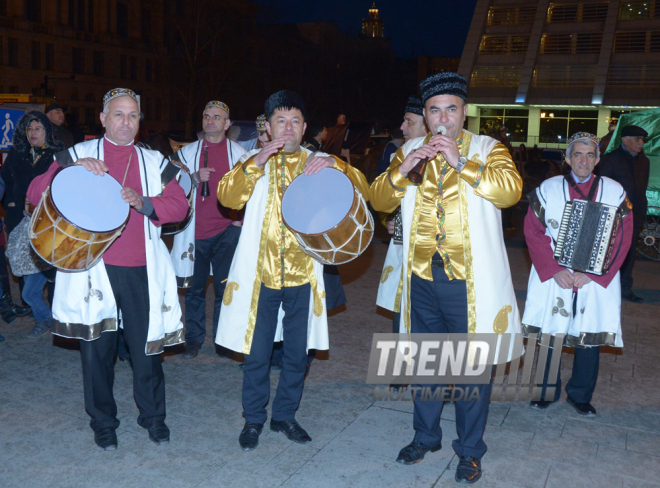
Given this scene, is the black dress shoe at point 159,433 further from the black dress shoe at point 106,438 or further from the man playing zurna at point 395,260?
the man playing zurna at point 395,260

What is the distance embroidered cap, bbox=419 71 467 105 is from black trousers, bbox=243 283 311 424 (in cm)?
134

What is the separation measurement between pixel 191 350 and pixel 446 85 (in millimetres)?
3237

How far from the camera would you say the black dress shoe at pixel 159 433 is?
371 cm

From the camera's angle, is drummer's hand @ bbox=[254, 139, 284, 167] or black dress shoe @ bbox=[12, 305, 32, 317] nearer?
drummer's hand @ bbox=[254, 139, 284, 167]

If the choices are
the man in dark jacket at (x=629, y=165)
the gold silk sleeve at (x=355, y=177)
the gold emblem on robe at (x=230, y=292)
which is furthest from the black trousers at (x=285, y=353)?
the man in dark jacket at (x=629, y=165)

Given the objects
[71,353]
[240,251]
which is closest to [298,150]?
[240,251]

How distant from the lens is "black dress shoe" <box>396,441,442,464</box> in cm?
351

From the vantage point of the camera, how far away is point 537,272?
4.22 m

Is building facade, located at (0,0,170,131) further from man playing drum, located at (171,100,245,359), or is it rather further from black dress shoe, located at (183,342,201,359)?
black dress shoe, located at (183,342,201,359)

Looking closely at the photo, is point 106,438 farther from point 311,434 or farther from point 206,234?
point 206,234

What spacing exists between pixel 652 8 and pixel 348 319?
39440mm

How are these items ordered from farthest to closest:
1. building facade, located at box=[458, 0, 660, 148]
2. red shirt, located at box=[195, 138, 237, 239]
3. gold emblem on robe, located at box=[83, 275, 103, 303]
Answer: building facade, located at box=[458, 0, 660, 148] → red shirt, located at box=[195, 138, 237, 239] → gold emblem on robe, located at box=[83, 275, 103, 303]

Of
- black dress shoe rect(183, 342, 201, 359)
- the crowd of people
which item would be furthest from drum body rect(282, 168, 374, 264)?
black dress shoe rect(183, 342, 201, 359)

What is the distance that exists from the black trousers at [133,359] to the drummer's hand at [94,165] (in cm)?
57
